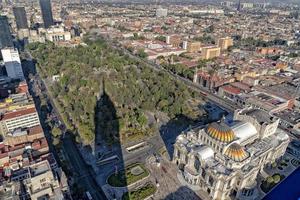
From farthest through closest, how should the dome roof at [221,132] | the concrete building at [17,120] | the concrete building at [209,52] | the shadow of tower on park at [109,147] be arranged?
the concrete building at [209,52]
the concrete building at [17,120]
the shadow of tower on park at [109,147]
the dome roof at [221,132]

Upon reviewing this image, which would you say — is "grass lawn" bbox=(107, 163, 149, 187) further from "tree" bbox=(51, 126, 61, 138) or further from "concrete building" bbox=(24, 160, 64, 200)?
"tree" bbox=(51, 126, 61, 138)

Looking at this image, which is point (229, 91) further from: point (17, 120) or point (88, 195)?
point (17, 120)

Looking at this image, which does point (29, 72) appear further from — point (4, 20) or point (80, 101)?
point (80, 101)

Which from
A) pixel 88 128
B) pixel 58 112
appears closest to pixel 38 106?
pixel 58 112

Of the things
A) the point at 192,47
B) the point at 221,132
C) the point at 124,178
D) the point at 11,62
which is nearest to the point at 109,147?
the point at 124,178

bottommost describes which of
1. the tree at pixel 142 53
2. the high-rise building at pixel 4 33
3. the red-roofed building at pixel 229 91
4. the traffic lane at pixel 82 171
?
the traffic lane at pixel 82 171

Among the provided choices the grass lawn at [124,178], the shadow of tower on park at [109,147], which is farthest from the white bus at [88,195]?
the grass lawn at [124,178]

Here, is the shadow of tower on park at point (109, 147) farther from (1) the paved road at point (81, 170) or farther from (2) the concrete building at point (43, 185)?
(2) the concrete building at point (43, 185)
